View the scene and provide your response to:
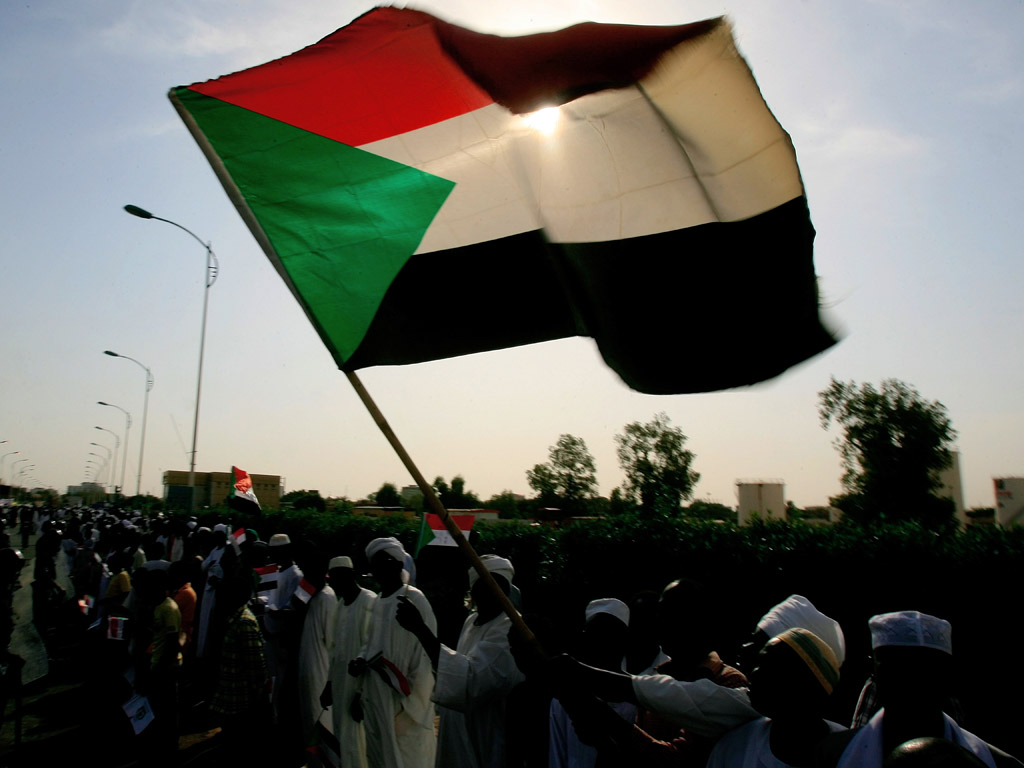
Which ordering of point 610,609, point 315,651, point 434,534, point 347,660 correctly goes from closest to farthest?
1. point 610,609
2. point 347,660
3. point 315,651
4. point 434,534

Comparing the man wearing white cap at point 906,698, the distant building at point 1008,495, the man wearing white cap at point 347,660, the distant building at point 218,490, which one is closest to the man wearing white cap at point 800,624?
the man wearing white cap at point 906,698

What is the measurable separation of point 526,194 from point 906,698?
244cm

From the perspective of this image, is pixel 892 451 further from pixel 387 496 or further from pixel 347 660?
pixel 387 496

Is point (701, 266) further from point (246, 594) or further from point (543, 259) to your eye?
point (246, 594)

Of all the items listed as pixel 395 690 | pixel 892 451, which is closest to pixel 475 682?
pixel 395 690

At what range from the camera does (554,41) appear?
10.9 feet

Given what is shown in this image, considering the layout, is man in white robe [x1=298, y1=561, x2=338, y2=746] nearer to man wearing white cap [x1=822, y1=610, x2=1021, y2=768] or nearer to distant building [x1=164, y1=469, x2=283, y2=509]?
man wearing white cap [x1=822, y1=610, x2=1021, y2=768]

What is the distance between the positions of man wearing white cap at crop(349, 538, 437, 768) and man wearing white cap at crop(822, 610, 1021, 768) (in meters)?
3.03

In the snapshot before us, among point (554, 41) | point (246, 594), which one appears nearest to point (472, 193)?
point (554, 41)

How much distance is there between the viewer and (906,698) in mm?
2156

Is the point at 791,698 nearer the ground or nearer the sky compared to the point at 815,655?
nearer the ground

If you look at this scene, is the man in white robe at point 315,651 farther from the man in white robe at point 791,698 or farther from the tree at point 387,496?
the tree at point 387,496

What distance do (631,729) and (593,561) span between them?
8.49 m

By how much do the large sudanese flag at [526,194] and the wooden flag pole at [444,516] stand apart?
0.43m
